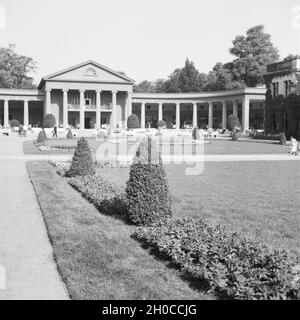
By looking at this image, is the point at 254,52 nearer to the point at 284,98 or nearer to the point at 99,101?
the point at 99,101

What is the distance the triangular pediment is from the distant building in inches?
1183

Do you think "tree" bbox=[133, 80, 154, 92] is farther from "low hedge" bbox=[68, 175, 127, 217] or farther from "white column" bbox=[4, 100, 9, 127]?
"low hedge" bbox=[68, 175, 127, 217]

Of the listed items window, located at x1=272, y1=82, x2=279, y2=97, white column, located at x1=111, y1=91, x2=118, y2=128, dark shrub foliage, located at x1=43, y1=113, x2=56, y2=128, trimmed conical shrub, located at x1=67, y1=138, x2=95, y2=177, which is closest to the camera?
trimmed conical shrub, located at x1=67, y1=138, x2=95, y2=177

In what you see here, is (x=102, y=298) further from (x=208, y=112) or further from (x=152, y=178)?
(x=208, y=112)

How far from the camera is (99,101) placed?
259 ft

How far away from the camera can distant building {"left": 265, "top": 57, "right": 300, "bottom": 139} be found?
48969 millimetres

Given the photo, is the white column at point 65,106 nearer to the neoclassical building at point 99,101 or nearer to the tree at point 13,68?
the neoclassical building at point 99,101

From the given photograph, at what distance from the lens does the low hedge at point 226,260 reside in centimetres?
566

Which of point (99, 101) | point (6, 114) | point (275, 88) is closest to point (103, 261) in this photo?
point (275, 88)

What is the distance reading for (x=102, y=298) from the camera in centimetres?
558

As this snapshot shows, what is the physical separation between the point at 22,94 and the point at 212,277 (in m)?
78.0

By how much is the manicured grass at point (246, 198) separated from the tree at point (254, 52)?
62768mm

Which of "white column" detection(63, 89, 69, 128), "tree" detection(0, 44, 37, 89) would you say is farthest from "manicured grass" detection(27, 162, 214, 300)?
"tree" detection(0, 44, 37, 89)

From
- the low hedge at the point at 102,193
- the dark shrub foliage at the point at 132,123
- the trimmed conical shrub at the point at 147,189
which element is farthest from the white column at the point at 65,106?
the trimmed conical shrub at the point at 147,189
